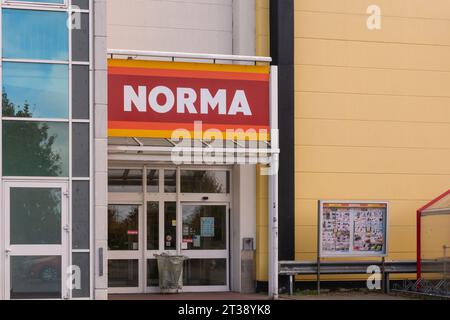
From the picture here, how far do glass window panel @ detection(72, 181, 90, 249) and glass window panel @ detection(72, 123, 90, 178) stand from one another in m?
0.18

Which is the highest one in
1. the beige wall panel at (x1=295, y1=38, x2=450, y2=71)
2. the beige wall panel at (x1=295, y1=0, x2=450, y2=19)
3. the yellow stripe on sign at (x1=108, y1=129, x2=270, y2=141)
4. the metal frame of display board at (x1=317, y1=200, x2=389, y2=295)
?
the beige wall panel at (x1=295, y1=0, x2=450, y2=19)

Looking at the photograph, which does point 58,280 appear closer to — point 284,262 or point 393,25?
point 284,262

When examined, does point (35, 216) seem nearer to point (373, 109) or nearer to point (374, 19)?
point (373, 109)

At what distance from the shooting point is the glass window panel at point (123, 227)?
704 inches

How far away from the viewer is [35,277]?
12375 millimetres

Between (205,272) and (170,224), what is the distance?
51.3 inches

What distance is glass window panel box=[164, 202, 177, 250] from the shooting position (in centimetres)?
1814

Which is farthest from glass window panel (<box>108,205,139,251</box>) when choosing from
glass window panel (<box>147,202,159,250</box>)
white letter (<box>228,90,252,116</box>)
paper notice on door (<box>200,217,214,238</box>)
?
white letter (<box>228,90,252,116</box>)

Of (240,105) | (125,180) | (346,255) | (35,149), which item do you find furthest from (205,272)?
(35,149)

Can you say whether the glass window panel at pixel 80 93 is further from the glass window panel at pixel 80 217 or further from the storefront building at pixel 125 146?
the glass window panel at pixel 80 217

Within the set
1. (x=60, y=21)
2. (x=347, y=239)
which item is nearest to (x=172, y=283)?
(x=347, y=239)

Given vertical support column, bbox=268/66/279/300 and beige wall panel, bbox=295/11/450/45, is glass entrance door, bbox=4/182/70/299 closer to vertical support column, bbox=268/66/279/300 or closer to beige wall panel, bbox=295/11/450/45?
vertical support column, bbox=268/66/279/300
